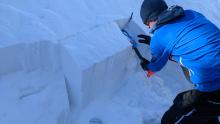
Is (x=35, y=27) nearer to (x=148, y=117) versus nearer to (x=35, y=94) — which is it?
(x=35, y=94)

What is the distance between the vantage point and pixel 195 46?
2.53 meters

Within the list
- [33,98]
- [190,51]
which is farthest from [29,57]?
[190,51]

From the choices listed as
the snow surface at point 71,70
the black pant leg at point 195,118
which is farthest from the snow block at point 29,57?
the black pant leg at point 195,118

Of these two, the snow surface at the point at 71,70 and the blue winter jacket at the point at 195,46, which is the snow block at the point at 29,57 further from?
the blue winter jacket at the point at 195,46

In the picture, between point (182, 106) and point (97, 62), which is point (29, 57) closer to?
point (97, 62)

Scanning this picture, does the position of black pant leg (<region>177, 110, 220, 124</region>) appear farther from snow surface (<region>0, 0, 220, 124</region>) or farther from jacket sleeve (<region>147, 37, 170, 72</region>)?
snow surface (<region>0, 0, 220, 124</region>)

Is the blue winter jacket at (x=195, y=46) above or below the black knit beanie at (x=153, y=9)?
below

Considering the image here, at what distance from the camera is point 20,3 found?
10.3 feet

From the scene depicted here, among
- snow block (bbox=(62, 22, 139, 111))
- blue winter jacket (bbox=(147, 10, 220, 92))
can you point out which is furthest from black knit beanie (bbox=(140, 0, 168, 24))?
snow block (bbox=(62, 22, 139, 111))

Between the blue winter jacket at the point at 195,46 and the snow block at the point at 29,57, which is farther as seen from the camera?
the snow block at the point at 29,57

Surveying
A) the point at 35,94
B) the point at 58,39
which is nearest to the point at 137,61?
the point at 58,39

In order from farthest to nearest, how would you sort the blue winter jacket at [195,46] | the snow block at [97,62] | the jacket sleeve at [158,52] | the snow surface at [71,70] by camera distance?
1. the snow block at [97,62]
2. the snow surface at [71,70]
3. the jacket sleeve at [158,52]
4. the blue winter jacket at [195,46]

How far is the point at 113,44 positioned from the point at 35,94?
0.94 m

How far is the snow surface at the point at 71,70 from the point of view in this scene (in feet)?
9.01
